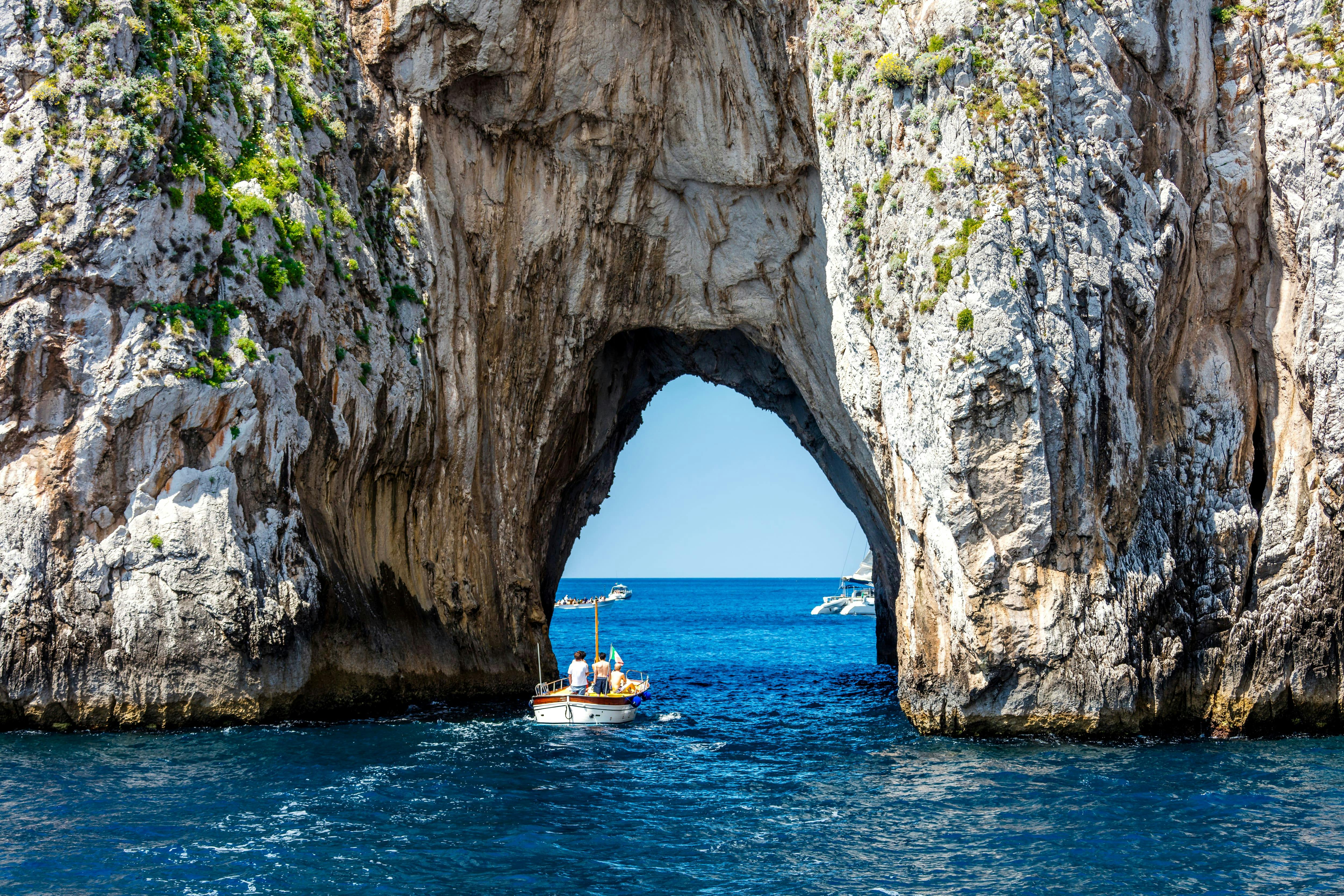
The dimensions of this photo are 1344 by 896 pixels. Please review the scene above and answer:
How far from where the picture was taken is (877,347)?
25312 mm

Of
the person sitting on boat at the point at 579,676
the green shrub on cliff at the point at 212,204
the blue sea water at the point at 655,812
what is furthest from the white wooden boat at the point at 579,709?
the green shrub on cliff at the point at 212,204

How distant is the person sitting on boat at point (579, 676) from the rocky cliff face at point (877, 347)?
12.7 feet

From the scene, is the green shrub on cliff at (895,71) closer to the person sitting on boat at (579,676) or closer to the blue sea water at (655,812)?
the blue sea water at (655,812)

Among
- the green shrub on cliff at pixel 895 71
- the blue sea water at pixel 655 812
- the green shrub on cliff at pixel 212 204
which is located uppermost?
the green shrub on cliff at pixel 895 71

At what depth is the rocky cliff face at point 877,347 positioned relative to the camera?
2228 centimetres

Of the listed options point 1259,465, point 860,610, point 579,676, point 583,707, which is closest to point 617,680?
point 579,676

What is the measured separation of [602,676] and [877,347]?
11.1 m

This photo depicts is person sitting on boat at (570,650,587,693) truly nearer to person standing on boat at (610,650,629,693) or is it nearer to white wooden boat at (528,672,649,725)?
white wooden boat at (528,672,649,725)

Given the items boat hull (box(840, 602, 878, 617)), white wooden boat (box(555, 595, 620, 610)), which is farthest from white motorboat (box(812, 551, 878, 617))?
white wooden boat (box(555, 595, 620, 610))

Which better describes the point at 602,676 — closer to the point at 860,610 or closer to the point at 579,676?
the point at 579,676

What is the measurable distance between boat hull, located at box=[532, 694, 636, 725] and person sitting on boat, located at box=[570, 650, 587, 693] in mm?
301

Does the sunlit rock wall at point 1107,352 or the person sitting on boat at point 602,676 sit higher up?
the sunlit rock wall at point 1107,352

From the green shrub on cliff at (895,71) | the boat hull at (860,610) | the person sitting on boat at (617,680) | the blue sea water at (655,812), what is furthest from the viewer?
the boat hull at (860,610)

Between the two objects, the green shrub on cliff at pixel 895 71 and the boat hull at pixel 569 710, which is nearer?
the green shrub on cliff at pixel 895 71
